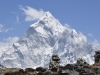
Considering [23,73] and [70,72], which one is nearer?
[70,72]

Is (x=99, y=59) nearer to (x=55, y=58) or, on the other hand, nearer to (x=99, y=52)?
(x=99, y=52)

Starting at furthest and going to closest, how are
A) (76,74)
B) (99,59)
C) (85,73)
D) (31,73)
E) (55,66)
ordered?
(99,59), (55,66), (31,73), (85,73), (76,74)

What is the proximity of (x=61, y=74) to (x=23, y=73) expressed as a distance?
26.1 ft

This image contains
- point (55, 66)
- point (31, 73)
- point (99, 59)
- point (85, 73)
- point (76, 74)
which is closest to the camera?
point (76, 74)

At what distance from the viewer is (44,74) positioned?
4850 cm

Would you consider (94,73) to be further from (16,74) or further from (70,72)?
(16,74)

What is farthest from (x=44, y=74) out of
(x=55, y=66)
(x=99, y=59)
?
(x=99, y=59)

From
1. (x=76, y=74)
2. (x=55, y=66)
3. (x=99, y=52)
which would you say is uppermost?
(x=99, y=52)

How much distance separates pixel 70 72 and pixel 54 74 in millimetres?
3463

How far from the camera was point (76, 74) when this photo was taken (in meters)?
45.7

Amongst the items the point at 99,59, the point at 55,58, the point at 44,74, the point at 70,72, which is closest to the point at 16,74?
the point at 44,74

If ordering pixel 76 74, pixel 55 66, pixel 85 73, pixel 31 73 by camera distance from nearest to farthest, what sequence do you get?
1. pixel 76 74
2. pixel 85 73
3. pixel 31 73
4. pixel 55 66

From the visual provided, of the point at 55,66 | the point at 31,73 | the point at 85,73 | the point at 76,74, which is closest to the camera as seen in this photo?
the point at 76,74

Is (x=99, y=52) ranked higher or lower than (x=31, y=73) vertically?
higher
